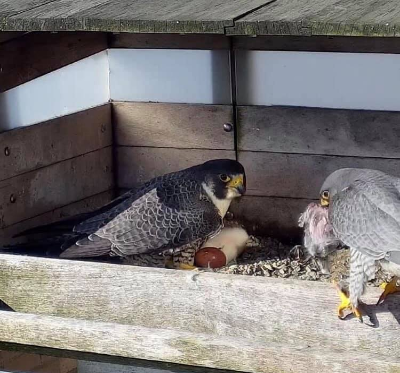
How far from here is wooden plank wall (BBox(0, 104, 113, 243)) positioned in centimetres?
395

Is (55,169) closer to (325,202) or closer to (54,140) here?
(54,140)

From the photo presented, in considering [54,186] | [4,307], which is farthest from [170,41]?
[4,307]

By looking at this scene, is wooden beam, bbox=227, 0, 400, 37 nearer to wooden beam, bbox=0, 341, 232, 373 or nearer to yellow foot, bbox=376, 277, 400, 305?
yellow foot, bbox=376, 277, 400, 305

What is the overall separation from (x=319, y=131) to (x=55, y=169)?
1.06 metres

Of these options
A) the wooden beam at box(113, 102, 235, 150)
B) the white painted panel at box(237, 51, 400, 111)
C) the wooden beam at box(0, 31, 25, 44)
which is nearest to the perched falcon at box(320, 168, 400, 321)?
the white painted panel at box(237, 51, 400, 111)

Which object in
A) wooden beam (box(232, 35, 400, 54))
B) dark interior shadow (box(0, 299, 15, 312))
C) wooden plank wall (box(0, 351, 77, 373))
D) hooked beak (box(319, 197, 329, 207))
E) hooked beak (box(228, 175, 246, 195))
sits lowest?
wooden plank wall (box(0, 351, 77, 373))

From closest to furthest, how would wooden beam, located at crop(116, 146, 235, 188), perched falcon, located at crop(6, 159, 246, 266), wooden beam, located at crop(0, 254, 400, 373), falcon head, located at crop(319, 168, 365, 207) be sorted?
wooden beam, located at crop(0, 254, 400, 373) < falcon head, located at crop(319, 168, 365, 207) < perched falcon, located at crop(6, 159, 246, 266) < wooden beam, located at crop(116, 146, 235, 188)

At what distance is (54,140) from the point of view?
4.19 metres

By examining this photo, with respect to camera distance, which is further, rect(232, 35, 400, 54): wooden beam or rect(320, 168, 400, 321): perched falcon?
rect(232, 35, 400, 54): wooden beam

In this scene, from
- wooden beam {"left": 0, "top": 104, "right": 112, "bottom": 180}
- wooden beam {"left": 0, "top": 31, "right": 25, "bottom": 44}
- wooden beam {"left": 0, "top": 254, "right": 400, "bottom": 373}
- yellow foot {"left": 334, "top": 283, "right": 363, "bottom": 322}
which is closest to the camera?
wooden beam {"left": 0, "top": 254, "right": 400, "bottom": 373}

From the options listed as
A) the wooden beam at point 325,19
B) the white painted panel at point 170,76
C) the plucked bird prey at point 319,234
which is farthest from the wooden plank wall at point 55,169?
the wooden beam at point 325,19

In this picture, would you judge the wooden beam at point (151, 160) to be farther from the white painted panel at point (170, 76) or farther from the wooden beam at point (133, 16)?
the wooden beam at point (133, 16)

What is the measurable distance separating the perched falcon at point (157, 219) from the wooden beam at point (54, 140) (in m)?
0.27

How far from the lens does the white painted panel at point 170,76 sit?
169 inches
